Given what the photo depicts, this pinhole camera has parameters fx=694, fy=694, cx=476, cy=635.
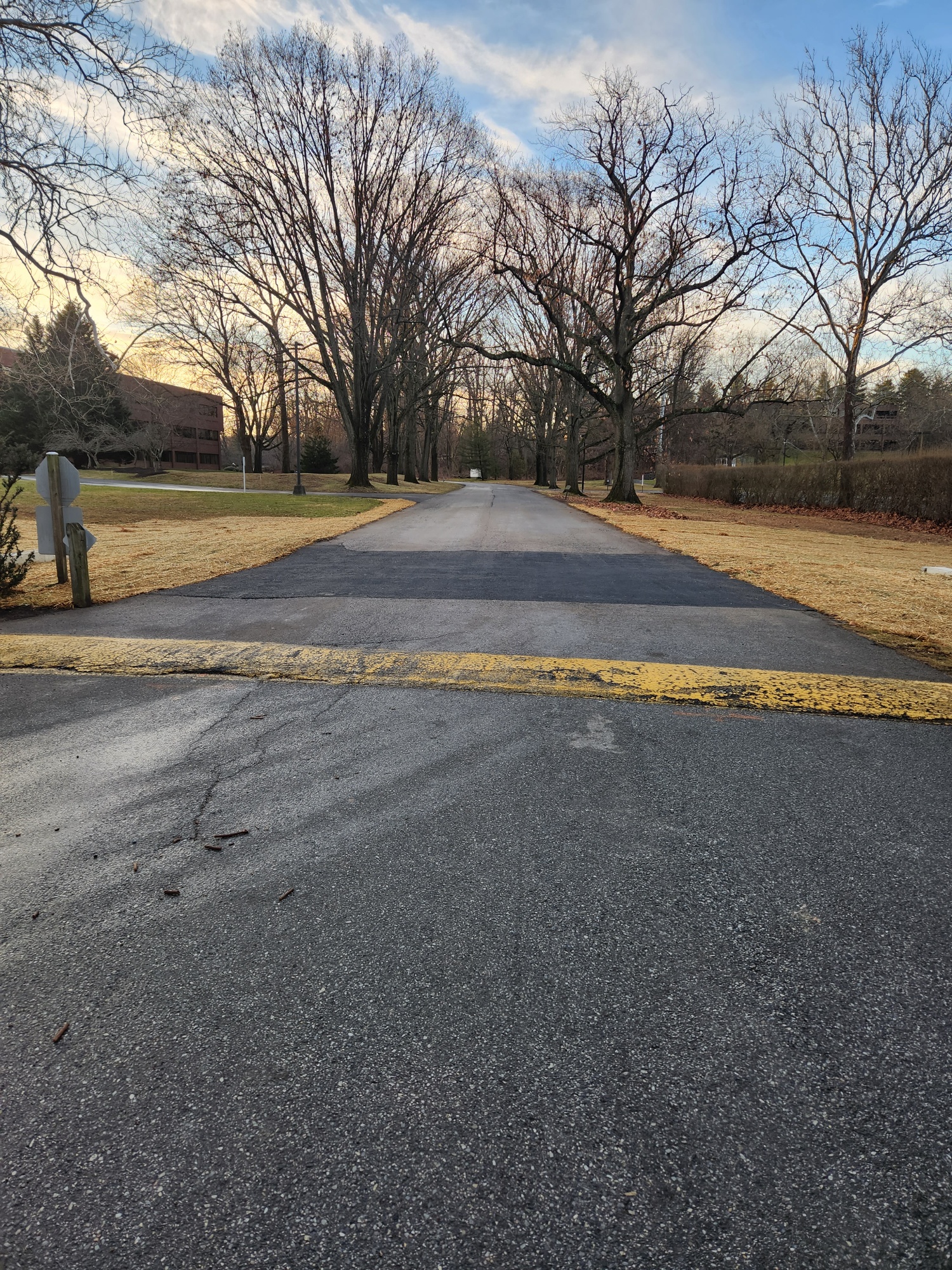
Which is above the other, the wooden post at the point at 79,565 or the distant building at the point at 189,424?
the distant building at the point at 189,424

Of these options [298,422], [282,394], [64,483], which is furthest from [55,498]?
[282,394]

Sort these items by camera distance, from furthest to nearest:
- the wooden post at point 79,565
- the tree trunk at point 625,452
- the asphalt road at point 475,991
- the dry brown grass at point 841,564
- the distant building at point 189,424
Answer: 1. the distant building at point 189,424
2. the tree trunk at point 625,452
3. the wooden post at point 79,565
4. the dry brown grass at point 841,564
5. the asphalt road at point 475,991

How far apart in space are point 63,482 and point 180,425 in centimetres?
6515

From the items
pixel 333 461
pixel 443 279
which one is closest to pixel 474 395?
pixel 333 461

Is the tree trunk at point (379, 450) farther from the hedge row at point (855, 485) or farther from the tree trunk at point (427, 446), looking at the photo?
the hedge row at point (855, 485)

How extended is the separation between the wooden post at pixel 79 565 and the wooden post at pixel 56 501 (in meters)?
0.24

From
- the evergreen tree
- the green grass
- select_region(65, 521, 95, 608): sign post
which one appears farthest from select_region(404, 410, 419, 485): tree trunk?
select_region(65, 521, 95, 608): sign post

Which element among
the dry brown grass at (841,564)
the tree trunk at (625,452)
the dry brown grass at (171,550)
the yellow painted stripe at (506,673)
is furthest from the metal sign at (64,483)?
the tree trunk at (625,452)

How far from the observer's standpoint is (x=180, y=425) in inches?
2544

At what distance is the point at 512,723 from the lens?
3.77 meters

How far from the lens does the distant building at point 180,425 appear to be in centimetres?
4874

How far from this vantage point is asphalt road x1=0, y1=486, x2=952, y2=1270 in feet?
4.28

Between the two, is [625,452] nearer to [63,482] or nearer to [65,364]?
[65,364]

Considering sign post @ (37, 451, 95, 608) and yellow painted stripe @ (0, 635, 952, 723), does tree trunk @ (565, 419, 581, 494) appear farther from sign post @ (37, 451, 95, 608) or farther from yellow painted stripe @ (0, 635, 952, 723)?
Result: yellow painted stripe @ (0, 635, 952, 723)
